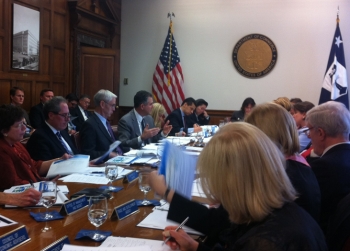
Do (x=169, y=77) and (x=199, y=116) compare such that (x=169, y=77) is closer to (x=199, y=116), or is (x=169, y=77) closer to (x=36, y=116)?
(x=199, y=116)

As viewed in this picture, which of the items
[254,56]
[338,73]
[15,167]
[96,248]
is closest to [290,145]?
[96,248]

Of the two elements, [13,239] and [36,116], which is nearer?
[13,239]

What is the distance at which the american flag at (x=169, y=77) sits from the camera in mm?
8336

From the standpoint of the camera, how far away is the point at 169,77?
8.32 meters

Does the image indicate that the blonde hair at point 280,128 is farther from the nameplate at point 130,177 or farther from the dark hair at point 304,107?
the dark hair at point 304,107

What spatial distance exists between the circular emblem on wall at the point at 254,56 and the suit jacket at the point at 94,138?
192 inches

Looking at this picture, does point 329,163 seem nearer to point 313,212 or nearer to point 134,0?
point 313,212

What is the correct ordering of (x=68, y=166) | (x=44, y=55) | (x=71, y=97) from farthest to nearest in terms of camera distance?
(x=71, y=97) → (x=44, y=55) → (x=68, y=166)

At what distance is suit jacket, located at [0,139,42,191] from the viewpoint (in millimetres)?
2303

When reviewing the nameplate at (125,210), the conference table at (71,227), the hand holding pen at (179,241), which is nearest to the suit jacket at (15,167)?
the conference table at (71,227)

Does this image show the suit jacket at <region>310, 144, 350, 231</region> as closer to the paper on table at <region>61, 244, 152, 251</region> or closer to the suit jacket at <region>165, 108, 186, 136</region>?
the paper on table at <region>61, 244, 152, 251</region>

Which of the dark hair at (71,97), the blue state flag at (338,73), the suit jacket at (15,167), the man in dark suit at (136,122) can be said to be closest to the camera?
the suit jacket at (15,167)

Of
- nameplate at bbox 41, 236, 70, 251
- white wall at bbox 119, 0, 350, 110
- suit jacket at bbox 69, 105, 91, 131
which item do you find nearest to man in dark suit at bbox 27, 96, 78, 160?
nameplate at bbox 41, 236, 70, 251

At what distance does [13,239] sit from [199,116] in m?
6.40
